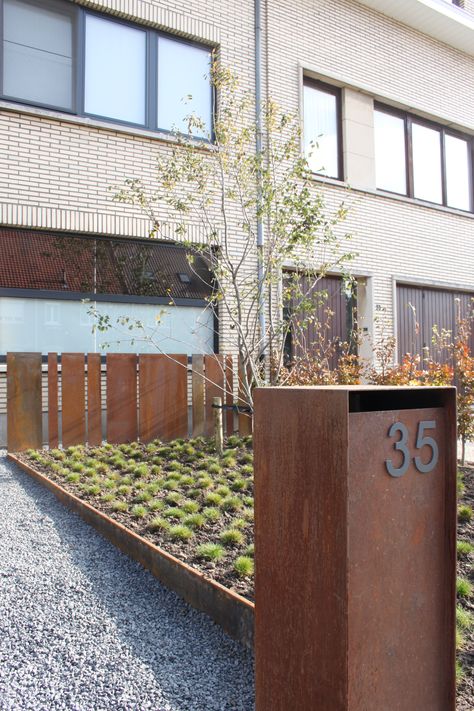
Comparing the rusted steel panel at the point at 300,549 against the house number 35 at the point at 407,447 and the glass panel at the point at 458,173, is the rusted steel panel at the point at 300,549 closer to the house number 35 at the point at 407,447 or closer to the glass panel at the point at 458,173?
the house number 35 at the point at 407,447

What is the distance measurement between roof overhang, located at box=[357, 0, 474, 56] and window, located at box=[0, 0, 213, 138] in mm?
4327

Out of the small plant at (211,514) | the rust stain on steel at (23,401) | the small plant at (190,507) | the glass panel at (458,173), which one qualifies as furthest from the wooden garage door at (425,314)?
the small plant at (211,514)

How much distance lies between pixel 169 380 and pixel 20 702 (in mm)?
5394

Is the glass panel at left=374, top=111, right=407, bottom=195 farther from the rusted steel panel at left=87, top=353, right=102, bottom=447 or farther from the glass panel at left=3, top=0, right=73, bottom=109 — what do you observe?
the rusted steel panel at left=87, top=353, right=102, bottom=447

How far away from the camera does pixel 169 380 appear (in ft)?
24.4

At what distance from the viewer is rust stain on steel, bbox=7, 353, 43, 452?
21.7ft

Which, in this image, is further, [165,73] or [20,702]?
[165,73]

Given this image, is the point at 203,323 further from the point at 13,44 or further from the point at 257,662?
the point at 257,662

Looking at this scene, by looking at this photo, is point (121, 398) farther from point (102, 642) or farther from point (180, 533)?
point (102, 642)

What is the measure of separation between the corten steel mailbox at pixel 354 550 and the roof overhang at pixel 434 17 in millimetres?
11933

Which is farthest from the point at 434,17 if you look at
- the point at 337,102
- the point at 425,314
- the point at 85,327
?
the point at 85,327

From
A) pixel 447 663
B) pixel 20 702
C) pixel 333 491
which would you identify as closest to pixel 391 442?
pixel 333 491

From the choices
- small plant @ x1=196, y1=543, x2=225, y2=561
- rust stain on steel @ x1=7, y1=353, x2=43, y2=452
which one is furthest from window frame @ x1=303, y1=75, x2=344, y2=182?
small plant @ x1=196, y1=543, x2=225, y2=561

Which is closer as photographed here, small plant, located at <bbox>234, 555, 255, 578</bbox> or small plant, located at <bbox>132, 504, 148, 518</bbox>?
small plant, located at <bbox>234, 555, 255, 578</bbox>
